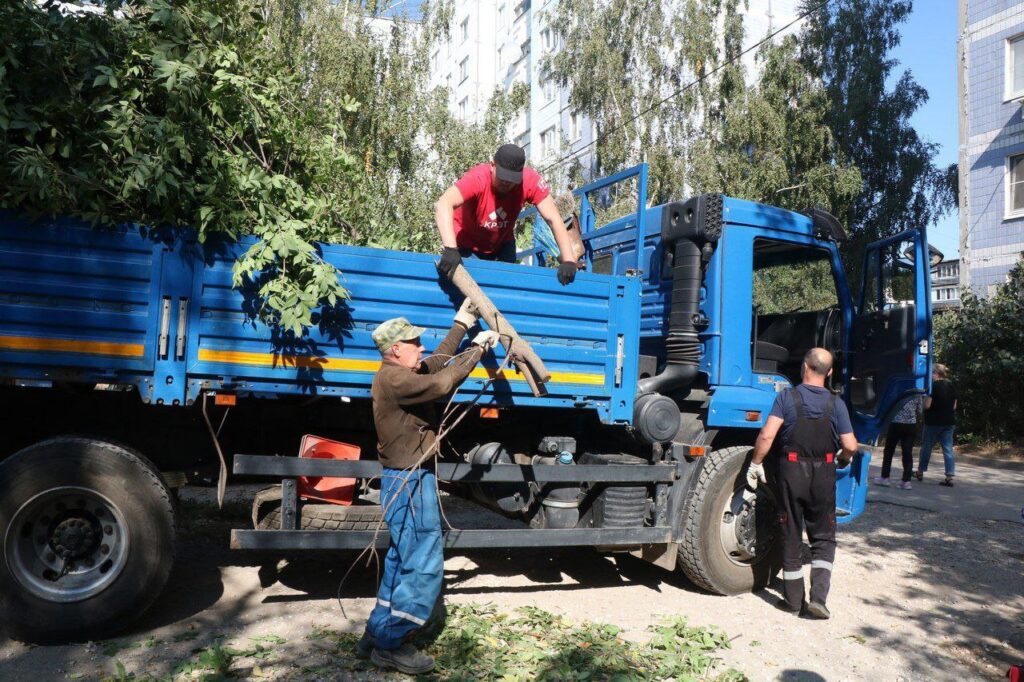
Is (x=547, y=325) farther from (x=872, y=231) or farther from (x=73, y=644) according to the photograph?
(x=872, y=231)

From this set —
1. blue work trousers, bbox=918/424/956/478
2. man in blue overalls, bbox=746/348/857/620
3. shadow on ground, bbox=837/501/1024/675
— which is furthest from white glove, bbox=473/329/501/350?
blue work trousers, bbox=918/424/956/478

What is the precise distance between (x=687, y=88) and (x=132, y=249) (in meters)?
21.6

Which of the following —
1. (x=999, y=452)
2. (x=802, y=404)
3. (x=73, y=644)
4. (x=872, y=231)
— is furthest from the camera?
(x=872, y=231)

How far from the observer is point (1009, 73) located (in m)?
20.0

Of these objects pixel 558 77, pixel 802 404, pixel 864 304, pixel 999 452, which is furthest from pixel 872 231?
pixel 802 404

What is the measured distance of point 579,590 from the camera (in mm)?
5703

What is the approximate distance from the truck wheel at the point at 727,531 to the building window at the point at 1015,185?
59.2 ft

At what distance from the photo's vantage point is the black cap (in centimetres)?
506

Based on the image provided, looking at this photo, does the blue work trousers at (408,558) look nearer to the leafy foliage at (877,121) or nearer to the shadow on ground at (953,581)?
the shadow on ground at (953,581)

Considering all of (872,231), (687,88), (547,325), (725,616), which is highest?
(687,88)

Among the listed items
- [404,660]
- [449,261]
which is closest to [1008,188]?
[449,261]

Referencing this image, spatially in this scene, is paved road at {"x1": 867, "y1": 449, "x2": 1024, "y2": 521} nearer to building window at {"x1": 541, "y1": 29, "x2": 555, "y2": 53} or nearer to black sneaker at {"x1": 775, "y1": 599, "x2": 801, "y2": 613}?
black sneaker at {"x1": 775, "y1": 599, "x2": 801, "y2": 613}

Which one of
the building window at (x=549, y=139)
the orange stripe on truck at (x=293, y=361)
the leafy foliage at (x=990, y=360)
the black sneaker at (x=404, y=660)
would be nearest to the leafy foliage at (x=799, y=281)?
the orange stripe on truck at (x=293, y=361)

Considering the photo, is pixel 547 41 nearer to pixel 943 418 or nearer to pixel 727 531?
pixel 943 418
